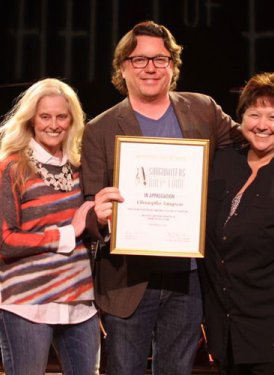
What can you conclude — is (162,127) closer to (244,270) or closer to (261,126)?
(261,126)

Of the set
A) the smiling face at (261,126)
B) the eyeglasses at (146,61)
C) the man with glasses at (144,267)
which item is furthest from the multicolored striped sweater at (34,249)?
the smiling face at (261,126)

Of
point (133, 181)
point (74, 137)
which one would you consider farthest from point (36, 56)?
point (133, 181)

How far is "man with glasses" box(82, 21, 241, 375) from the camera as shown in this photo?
2176mm

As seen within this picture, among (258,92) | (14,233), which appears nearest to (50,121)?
(14,233)

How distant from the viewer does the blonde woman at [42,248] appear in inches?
82.7

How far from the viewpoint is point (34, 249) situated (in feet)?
6.88

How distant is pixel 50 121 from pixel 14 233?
40 cm

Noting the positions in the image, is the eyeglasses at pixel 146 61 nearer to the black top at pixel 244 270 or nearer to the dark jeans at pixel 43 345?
the black top at pixel 244 270

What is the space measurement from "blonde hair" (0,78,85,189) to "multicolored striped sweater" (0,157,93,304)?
4cm

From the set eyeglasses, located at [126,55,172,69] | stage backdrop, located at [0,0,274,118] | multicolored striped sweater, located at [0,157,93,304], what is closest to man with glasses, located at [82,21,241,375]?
eyeglasses, located at [126,55,172,69]

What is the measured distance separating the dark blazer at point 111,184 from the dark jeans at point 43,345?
0.41 feet

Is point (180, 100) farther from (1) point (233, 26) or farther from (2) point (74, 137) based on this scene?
(1) point (233, 26)

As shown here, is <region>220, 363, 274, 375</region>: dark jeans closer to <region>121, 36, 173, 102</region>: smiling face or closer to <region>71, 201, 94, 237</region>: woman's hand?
<region>71, 201, 94, 237</region>: woman's hand

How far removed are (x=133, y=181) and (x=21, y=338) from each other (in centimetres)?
62
